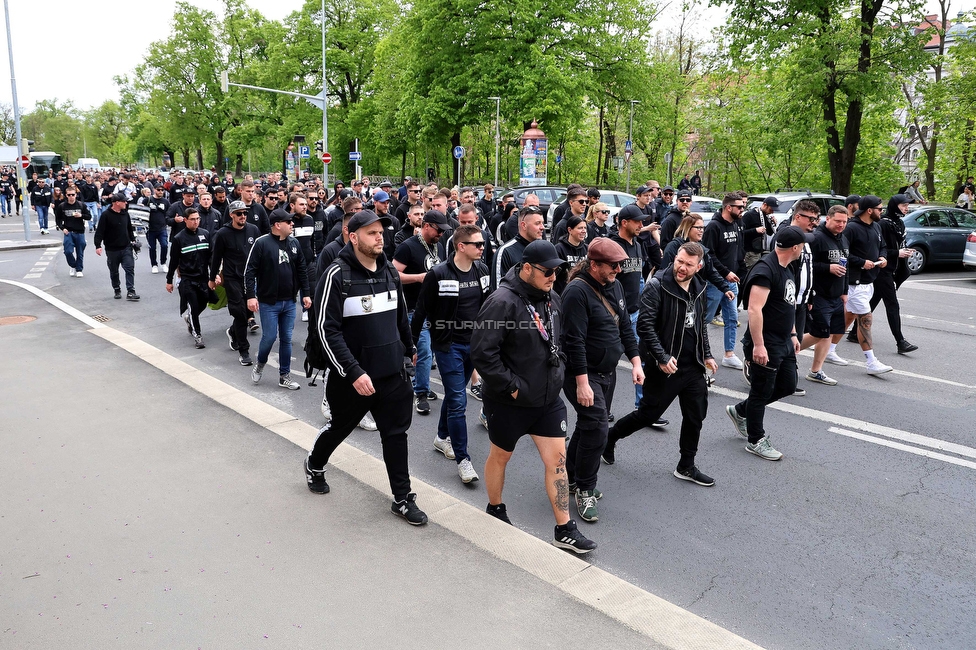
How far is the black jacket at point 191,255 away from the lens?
9625 mm

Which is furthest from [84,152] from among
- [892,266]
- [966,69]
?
[892,266]

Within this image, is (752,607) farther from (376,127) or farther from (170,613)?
(376,127)

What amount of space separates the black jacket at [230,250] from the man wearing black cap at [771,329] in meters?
5.88

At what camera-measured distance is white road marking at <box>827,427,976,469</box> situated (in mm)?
5887

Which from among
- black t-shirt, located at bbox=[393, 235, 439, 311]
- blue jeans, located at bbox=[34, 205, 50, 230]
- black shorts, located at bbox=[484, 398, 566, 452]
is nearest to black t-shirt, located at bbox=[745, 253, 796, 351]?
black shorts, located at bbox=[484, 398, 566, 452]

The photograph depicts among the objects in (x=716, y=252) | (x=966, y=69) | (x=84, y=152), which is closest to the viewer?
(x=716, y=252)

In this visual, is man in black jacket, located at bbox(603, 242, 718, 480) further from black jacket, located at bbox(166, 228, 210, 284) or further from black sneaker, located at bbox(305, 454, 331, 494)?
black jacket, located at bbox(166, 228, 210, 284)

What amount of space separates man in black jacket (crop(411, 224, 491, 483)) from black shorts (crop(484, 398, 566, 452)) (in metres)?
1.17

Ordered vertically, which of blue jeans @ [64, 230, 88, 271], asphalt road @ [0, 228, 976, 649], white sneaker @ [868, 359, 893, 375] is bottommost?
asphalt road @ [0, 228, 976, 649]

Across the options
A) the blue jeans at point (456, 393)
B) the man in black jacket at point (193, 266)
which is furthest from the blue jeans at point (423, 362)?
the man in black jacket at point (193, 266)

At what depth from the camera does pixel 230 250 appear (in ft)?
29.2

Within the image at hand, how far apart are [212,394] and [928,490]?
6.12m

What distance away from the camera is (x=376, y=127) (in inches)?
1864

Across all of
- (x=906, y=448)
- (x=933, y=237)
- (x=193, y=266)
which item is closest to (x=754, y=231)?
(x=906, y=448)
